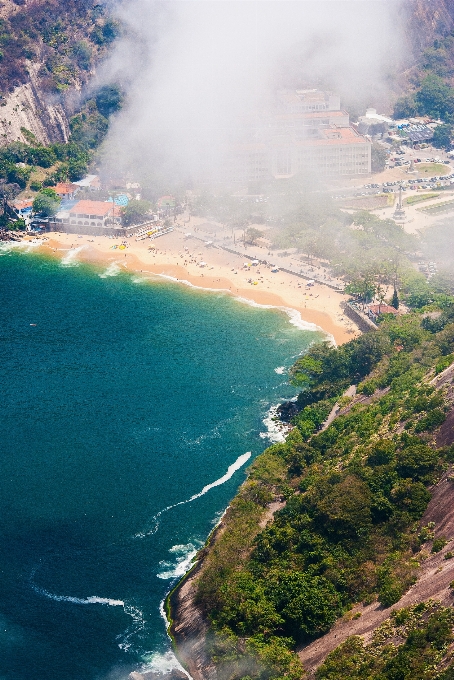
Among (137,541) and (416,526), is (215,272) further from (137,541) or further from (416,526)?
(416,526)

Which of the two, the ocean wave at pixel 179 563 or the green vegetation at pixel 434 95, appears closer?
the ocean wave at pixel 179 563

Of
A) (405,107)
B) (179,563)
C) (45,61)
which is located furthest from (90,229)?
(179,563)

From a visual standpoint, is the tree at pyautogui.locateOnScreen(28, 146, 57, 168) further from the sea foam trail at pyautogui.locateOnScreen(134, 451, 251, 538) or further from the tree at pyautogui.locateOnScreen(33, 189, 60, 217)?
the sea foam trail at pyautogui.locateOnScreen(134, 451, 251, 538)

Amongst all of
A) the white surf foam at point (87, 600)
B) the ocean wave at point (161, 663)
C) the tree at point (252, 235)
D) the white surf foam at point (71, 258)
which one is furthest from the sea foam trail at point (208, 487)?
the tree at point (252, 235)

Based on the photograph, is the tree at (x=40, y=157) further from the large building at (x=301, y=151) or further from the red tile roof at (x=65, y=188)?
the large building at (x=301, y=151)

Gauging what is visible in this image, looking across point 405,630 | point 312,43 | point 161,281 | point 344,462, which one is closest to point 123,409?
point 344,462

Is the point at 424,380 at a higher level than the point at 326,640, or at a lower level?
higher

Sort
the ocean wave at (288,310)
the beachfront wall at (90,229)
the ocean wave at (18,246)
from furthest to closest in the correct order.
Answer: the beachfront wall at (90,229) < the ocean wave at (18,246) < the ocean wave at (288,310)
